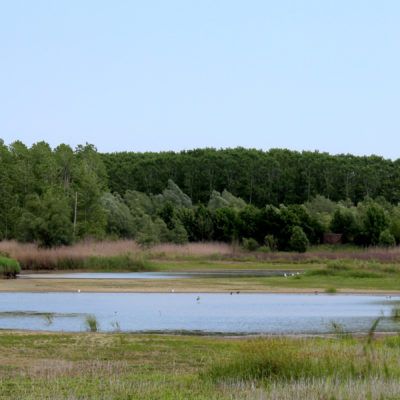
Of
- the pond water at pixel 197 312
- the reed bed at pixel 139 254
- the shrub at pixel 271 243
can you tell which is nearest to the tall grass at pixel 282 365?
the pond water at pixel 197 312

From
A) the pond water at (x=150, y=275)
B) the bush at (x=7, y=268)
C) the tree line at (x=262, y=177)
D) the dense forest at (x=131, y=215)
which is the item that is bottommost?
the pond water at (x=150, y=275)

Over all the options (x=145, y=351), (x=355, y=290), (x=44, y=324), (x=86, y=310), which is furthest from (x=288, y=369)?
(x=355, y=290)

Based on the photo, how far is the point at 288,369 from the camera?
54.3 feet

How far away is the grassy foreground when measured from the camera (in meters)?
14.5

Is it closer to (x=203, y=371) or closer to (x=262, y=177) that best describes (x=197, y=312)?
(x=203, y=371)

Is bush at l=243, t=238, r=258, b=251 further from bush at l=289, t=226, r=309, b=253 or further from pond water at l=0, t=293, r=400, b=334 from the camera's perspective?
pond water at l=0, t=293, r=400, b=334

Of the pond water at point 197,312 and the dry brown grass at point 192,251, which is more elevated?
the dry brown grass at point 192,251

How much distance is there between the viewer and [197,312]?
35312mm

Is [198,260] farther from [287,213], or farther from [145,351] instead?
[145,351]

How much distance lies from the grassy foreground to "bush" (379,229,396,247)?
69.2m

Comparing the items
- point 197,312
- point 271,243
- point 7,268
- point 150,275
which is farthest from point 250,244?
point 197,312

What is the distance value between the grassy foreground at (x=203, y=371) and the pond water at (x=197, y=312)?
6.59 meters

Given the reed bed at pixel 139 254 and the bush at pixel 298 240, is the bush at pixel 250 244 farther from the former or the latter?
the bush at pixel 298 240

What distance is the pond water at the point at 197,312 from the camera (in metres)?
29.5
